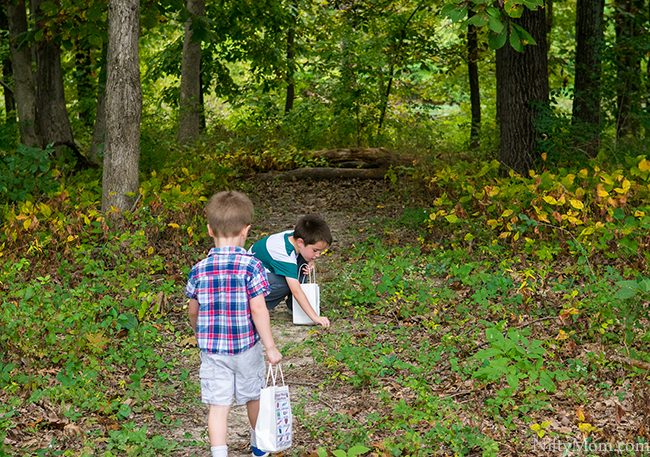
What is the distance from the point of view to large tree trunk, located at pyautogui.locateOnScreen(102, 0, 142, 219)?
21.8 ft

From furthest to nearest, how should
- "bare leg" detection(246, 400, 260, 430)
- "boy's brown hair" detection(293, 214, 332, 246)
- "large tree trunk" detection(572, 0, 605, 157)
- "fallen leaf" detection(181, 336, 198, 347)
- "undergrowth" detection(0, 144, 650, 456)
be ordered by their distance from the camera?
"large tree trunk" detection(572, 0, 605, 157) < "fallen leaf" detection(181, 336, 198, 347) < "boy's brown hair" detection(293, 214, 332, 246) < "undergrowth" detection(0, 144, 650, 456) < "bare leg" detection(246, 400, 260, 430)

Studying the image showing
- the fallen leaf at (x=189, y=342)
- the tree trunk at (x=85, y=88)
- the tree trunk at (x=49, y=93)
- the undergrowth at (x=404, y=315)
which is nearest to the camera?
the undergrowth at (x=404, y=315)

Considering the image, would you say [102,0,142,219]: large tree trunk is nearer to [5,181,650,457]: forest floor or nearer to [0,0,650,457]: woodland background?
[0,0,650,457]: woodland background

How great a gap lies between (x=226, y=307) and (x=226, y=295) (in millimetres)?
69

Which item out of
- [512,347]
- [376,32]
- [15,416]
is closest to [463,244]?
[512,347]

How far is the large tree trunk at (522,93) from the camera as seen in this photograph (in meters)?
7.99

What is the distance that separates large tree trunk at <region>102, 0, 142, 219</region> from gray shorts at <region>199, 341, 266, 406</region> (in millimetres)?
4106

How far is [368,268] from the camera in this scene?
613 cm

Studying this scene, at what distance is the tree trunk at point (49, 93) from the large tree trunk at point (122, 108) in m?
3.17

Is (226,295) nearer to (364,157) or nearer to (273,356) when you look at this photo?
(273,356)

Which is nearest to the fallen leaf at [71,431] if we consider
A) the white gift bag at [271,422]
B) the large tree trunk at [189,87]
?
the white gift bag at [271,422]

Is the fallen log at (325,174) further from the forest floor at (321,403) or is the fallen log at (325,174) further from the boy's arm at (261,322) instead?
the boy's arm at (261,322)

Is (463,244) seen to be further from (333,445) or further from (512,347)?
(333,445)

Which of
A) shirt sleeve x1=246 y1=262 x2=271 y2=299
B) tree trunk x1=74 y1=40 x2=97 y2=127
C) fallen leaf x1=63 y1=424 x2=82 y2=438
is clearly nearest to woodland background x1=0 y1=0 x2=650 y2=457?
fallen leaf x1=63 y1=424 x2=82 y2=438
